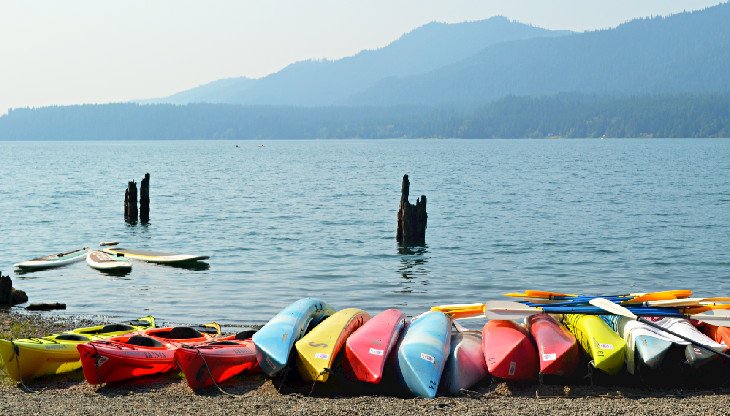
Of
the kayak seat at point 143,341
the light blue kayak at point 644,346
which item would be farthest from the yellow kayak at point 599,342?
the kayak seat at point 143,341

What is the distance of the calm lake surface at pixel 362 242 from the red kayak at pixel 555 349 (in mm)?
7593

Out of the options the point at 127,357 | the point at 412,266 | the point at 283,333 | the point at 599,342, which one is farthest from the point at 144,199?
the point at 599,342

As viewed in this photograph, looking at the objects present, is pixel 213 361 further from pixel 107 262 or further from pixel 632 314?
pixel 107 262

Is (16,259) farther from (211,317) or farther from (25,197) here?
(25,197)

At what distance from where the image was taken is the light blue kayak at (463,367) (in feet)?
39.4

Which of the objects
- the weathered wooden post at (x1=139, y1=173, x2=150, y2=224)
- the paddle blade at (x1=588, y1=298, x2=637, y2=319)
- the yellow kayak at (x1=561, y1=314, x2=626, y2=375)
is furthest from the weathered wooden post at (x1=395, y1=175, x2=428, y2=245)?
the yellow kayak at (x1=561, y1=314, x2=626, y2=375)

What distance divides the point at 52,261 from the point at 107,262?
182 centimetres

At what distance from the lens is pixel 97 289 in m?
23.5

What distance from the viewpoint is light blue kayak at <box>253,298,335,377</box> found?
476 inches

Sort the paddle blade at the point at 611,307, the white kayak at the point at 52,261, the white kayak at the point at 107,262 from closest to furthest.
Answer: the paddle blade at the point at 611,307 < the white kayak at the point at 107,262 < the white kayak at the point at 52,261

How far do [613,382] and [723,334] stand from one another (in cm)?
207

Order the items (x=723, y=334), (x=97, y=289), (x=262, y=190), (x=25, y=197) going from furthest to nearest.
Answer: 1. (x=262, y=190)
2. (x=25, y=197)
3. (x=97, y=289)
4. (x=723, y=334)

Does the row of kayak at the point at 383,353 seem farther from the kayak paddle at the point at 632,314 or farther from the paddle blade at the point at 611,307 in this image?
the paddle blade at the point at 611,307

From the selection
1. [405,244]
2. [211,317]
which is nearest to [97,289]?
[211,317]
